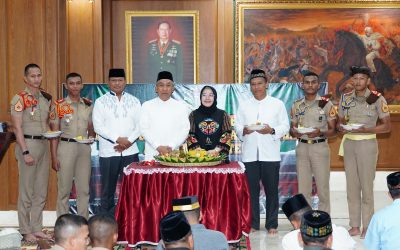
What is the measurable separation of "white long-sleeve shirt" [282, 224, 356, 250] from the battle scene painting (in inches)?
285

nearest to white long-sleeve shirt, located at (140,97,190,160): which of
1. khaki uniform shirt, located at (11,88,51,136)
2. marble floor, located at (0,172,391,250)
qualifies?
khaki uniform shirt, located at (11,88,51,136)

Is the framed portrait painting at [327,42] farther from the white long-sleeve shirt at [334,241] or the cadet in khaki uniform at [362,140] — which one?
the white long-sleeve shirt at [334,241]

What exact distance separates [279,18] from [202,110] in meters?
4.17

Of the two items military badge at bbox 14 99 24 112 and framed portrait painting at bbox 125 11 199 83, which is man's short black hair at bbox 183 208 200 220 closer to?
military badge at bbox 14 99 24 112

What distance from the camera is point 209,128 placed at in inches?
271

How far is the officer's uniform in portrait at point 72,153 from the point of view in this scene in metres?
7.02

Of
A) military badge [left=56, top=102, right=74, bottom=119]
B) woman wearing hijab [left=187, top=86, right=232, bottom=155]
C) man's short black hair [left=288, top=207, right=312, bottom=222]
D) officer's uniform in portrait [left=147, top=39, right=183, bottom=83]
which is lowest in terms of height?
man's short black hair [left=288, top=207, right=312, bottom=222]

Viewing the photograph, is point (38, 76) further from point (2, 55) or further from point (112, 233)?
point (112, 233)

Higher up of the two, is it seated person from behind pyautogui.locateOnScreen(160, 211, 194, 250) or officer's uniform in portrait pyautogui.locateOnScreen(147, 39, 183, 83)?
officer's uniform in portrait pyautogui.locateOnScreen(147, 39, 183, 83)

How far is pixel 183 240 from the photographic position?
2.91 m

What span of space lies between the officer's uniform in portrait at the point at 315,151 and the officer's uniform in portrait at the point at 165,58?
3.73 meters

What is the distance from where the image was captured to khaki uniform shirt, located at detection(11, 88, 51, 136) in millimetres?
6613

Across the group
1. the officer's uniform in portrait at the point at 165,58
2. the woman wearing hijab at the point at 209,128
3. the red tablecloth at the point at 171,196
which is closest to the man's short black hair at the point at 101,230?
the red tablecloth at the point at 171,196

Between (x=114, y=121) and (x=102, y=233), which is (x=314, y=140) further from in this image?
(x=102, y=233)
